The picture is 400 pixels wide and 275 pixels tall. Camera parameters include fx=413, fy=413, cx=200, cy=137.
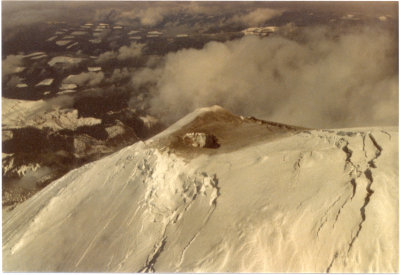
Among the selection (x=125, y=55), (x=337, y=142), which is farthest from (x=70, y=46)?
(x=337, y=142)

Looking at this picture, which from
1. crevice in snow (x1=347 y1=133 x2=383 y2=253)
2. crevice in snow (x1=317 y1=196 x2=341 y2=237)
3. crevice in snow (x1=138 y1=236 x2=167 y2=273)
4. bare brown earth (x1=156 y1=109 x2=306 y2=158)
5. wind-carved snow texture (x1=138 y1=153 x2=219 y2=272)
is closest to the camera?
crevice in snow (x1=347 y1=133 x2=383 y2=253)

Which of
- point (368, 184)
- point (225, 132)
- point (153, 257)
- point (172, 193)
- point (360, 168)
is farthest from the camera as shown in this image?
point (225, 132)

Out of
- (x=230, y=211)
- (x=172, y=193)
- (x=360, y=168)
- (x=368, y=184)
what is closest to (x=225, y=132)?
(x=172, y=193)

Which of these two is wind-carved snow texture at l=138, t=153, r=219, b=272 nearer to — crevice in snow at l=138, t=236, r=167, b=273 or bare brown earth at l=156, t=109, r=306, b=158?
crevice in snow at l=138, t=236, r=167, b=273

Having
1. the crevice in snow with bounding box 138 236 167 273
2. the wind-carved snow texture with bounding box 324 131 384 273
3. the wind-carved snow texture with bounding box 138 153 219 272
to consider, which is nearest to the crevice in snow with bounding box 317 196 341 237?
the wind-carved snow texture with bounding box 324 131 384 273

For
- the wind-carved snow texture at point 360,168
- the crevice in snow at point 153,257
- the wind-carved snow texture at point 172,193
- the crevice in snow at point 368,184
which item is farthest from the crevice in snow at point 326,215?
the crevice in snow at point 153,257

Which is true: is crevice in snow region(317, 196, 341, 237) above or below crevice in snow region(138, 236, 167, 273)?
above

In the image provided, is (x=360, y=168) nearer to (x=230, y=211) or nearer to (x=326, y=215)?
(x=326, y=215)

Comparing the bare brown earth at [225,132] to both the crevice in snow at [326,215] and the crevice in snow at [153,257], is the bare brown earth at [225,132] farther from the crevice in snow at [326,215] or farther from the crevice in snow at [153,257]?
the crevice in snow at [326,215]
